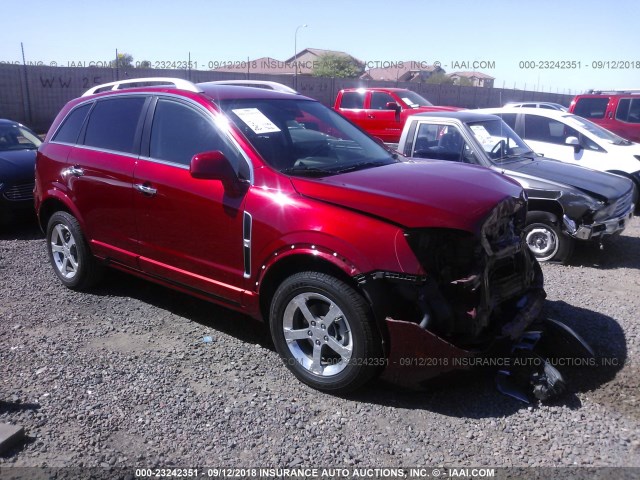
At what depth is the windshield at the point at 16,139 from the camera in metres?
8.46

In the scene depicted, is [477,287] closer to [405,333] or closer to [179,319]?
[405,333]

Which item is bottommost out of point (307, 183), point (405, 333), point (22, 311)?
point (22, 311)

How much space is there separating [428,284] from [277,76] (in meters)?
25.7

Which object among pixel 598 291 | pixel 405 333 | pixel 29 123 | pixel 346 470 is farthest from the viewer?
pixel 29 123

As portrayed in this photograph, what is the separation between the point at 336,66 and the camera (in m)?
52.2

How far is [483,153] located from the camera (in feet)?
22.5

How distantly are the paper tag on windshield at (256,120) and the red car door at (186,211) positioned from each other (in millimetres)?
222

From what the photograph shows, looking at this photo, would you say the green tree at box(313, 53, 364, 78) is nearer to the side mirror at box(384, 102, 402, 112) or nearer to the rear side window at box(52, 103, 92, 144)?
the side mirror at box(384, 102, 402, 112)

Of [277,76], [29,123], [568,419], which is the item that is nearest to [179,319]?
[568,419]

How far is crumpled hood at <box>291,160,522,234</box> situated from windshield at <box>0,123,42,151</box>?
6505 millimetres

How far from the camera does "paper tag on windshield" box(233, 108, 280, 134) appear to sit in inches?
163

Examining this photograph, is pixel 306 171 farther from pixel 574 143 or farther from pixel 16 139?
pixel 16 139

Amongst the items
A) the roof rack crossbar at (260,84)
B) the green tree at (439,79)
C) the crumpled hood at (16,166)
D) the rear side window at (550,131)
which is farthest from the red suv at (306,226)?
the green tree at (439,79)

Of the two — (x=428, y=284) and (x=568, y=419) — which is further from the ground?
(x=428, y=284)
